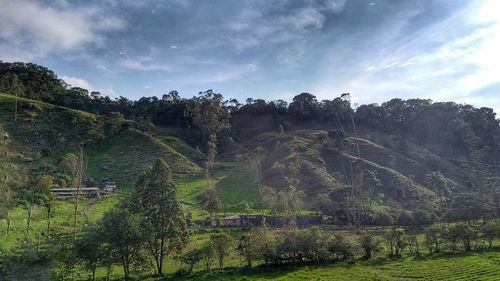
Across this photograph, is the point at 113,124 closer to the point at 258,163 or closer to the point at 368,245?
the point at 258,163

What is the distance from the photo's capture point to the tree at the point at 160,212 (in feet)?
189

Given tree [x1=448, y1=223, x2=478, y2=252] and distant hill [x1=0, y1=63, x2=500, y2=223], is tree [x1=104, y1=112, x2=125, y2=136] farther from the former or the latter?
tree [x1=448, y1=223, x2=478, y2=252]

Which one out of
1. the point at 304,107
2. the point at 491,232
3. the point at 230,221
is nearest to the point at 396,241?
the point at 491,232

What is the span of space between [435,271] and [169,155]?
321ft

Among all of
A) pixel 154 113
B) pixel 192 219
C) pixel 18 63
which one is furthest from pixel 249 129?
pixel 18 63

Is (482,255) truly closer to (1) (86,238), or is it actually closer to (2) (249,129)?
(1) (86,238)

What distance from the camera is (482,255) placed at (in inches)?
2363

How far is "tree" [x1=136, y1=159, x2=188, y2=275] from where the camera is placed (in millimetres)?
57562

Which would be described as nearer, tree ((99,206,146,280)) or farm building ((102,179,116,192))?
tree ((99,206,146,280))

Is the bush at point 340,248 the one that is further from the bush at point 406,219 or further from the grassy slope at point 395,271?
the bush at point 406,219

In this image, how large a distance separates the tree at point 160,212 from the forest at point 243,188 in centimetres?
21

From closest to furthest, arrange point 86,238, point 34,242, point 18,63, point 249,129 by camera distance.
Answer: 1. point 86,238
2. point 34,242
3. point 249,129
4. point 18,63

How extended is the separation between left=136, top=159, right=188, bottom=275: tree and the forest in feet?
0.67

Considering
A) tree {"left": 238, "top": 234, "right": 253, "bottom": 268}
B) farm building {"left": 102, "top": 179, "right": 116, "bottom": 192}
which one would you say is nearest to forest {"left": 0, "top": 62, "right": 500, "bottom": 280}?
tree {"left": 238, "top": 234, "right": 253, "bottom": 268}
